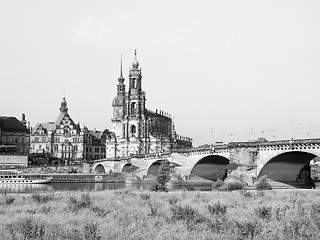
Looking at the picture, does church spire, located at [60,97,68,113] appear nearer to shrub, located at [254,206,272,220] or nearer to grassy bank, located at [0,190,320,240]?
grassy bank, located at [0,190,320,240]

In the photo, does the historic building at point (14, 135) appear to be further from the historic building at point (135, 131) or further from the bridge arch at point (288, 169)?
the bridge arch at point (288, 169)

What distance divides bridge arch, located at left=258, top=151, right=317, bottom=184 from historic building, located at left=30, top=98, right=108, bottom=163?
9351 centimetres

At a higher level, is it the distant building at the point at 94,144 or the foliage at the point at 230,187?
the distant building at the point at 94,144

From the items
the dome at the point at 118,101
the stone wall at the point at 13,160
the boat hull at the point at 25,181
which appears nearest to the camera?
the boat hull at the point at 25,181

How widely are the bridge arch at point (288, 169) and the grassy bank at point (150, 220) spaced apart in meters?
40.3

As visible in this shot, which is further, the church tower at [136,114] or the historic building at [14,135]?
the historic building at [14,135]

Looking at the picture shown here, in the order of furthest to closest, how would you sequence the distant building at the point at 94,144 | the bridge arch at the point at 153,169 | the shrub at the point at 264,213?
the distant building at the point at 94,144 < the bridge arch at the point at 153,169 < the shrub at the point at 264,213

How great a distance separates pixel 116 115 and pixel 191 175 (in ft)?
234

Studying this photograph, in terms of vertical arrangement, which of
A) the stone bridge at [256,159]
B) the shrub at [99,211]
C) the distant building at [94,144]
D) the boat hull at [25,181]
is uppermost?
the distant building at [94,144]

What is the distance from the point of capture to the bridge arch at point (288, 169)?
233 ft

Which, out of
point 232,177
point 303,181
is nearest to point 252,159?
point 232,177

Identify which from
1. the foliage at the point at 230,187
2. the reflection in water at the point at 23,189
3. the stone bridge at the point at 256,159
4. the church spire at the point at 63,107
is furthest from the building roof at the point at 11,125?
the foliage at the point at 230,187

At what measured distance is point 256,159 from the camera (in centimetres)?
7225

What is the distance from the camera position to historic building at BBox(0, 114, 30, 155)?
153175 mm
